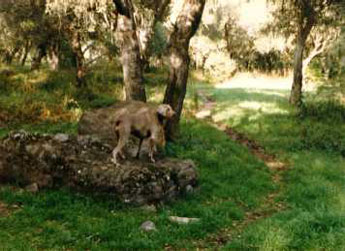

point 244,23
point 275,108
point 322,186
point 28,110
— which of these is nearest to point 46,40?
point 28,110

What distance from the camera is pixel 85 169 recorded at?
1168 cm

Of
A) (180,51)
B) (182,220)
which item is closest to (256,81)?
(180,51)

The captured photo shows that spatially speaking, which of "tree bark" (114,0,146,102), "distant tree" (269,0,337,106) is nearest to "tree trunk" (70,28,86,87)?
"tree bark" (114,0,146,102)

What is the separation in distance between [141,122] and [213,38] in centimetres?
6033

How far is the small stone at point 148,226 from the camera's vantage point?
9992 mm

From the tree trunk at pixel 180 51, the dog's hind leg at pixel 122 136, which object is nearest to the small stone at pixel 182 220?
the dog's hind leg at pixel 122 136

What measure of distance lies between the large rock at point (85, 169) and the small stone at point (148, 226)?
4.26ft

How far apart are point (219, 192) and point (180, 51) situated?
21.4 feet

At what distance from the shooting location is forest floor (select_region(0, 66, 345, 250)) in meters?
9.35

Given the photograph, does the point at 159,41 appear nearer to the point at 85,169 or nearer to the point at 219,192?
the point at 219,192

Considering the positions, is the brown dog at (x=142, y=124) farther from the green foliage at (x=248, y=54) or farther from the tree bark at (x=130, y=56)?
the green foliage at (x=248, y=54)

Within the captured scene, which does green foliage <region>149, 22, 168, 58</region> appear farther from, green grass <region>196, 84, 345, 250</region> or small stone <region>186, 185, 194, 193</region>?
small stone <region>186, 185, 194, 193</region>

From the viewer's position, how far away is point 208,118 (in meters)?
26.9

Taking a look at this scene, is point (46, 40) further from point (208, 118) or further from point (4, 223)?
point (4, 223)
